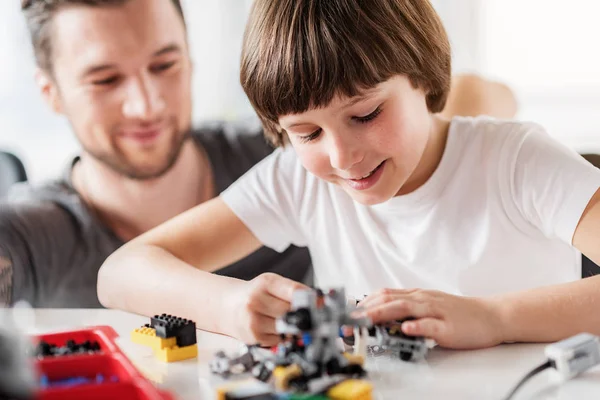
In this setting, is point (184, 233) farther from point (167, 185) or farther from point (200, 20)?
point (200, 20)

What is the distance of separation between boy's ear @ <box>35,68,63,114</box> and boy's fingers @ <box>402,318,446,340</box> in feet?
2.67

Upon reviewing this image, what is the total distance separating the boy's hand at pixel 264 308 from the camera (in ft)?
2.35

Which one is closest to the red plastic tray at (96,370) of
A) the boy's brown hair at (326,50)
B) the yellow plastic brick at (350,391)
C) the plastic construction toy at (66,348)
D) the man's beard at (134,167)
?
the plastic construction toy at (66,348)

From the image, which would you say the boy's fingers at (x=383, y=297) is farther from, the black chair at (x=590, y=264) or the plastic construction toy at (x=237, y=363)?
the black chair at (x=590, y=264)

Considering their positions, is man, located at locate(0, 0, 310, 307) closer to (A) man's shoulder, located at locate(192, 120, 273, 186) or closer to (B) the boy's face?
(A) man's shoulder, located at locate(192, 120, 273, 186)

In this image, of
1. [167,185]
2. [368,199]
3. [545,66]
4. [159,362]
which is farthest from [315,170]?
[545,66]

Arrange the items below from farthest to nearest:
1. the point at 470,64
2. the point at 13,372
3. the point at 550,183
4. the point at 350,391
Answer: the point at 470,64 → the point at 550,183 → the point at 350,391 → the point at 13,372

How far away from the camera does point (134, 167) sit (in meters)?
1.26

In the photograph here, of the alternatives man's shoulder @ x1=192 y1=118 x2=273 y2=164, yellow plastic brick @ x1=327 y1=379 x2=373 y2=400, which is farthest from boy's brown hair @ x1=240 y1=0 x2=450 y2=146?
man's shoulder @ x1=192 y1=118 x2=273 y2=164

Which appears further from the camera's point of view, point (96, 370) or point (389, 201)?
point (389, 201)

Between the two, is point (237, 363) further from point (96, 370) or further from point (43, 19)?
point (43, 19)

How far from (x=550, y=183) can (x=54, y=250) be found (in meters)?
0.81

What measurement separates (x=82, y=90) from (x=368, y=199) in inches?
23.3

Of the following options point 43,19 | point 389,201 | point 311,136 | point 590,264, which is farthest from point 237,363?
point 43,19
